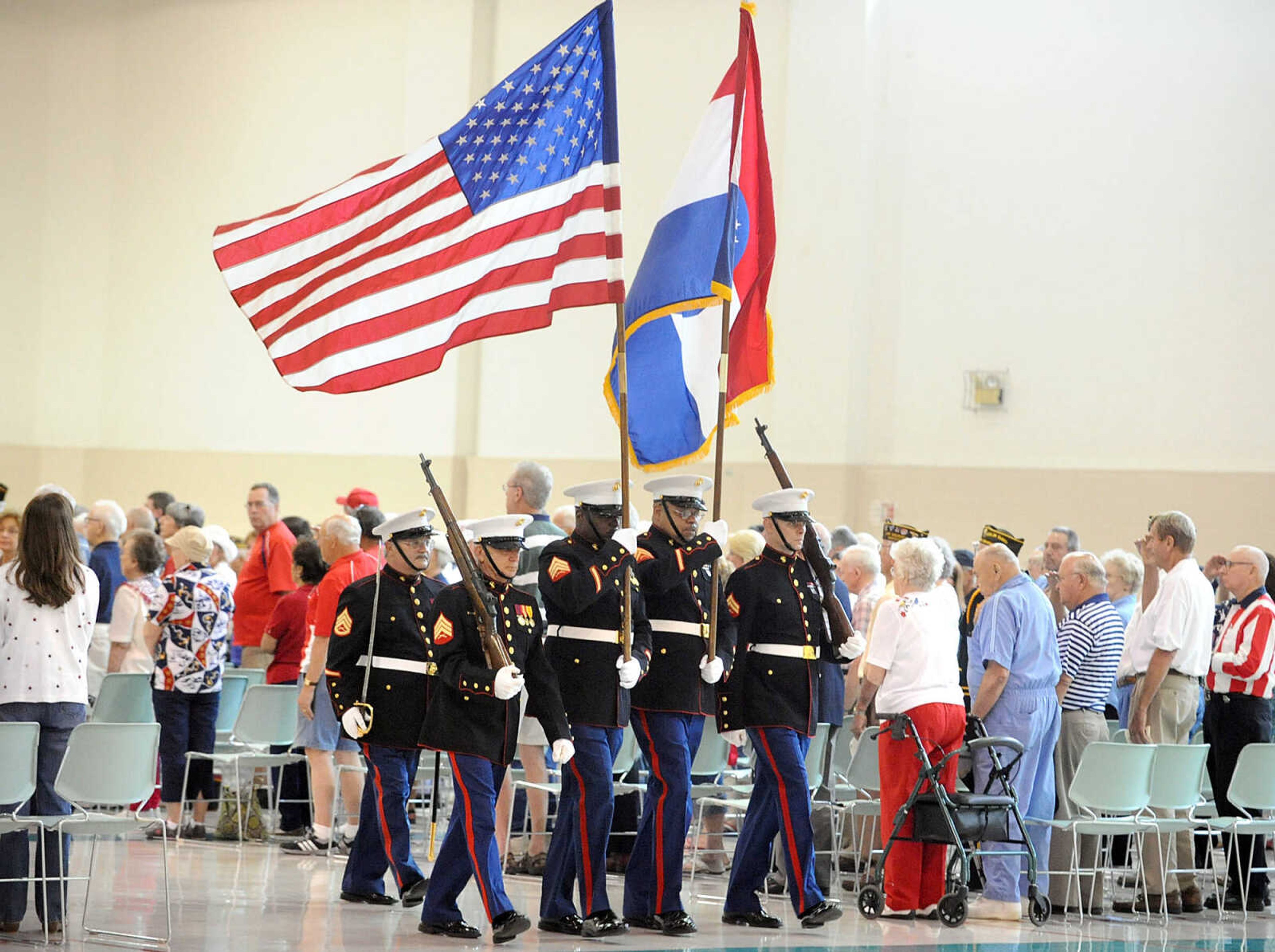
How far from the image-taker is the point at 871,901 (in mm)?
7895

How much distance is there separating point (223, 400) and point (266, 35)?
4094 mm

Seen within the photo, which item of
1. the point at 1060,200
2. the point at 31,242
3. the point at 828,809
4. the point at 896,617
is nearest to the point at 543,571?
the point at 896,617

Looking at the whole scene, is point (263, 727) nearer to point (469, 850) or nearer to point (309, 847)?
point (309, 847)

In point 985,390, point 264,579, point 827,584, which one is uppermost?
point 985,390

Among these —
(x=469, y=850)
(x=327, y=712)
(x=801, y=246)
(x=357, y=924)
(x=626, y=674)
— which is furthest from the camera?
(x=801, y=246)

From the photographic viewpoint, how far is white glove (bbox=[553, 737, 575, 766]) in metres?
6.76

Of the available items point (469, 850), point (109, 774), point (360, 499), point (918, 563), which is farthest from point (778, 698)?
point (360, 499)

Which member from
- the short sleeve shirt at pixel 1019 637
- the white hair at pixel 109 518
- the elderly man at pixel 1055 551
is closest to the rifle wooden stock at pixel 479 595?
the short sleeve shirt at pixel 1019 637

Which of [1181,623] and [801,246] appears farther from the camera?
[801,246]

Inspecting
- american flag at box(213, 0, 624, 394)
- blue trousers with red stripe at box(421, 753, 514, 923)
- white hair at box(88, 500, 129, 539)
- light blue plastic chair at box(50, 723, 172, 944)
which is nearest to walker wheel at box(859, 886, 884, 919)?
blue trousers with red stripe at box(421, 753, 514, 923)

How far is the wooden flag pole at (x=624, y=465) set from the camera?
7066 mm

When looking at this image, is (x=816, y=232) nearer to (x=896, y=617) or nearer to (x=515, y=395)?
(x=515, y=395)

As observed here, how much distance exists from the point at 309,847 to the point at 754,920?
283 cm

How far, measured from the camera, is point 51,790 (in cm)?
677
